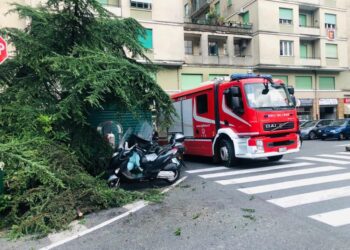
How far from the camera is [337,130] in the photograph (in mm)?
22094

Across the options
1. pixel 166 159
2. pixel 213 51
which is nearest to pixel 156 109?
pixel 166 159

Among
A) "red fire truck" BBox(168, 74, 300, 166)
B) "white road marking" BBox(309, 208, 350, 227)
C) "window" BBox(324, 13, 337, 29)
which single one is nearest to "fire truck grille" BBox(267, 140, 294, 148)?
"red fire truck" BBox(168, 74, 300, 166)

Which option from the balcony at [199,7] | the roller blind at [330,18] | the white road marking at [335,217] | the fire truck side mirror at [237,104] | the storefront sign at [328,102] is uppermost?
the balcony at [199,7]

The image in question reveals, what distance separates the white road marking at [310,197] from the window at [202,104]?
18.2ft

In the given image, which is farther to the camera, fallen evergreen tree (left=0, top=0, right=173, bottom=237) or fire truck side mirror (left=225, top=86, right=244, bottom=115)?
fire truck side mirror (left=225, top=86, right=244, bottom=115)

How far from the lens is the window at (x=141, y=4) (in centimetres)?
2562

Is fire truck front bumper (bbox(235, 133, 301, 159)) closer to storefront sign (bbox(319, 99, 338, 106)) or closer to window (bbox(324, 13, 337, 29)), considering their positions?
storefront sign (bbox(319, 99, 338, 106))

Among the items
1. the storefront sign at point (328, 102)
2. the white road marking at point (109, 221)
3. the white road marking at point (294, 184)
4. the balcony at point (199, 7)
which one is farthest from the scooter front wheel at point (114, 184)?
the balcony at point (199, 7)

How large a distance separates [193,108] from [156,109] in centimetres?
406

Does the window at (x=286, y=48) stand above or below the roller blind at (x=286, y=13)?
below

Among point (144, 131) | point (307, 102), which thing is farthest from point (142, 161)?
point (307, 102)

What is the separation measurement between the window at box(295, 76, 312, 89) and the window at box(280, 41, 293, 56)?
2.52 meters

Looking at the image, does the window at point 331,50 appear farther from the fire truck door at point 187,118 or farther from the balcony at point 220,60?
the fire truck door at point 187,118

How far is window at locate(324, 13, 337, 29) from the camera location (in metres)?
33.1
